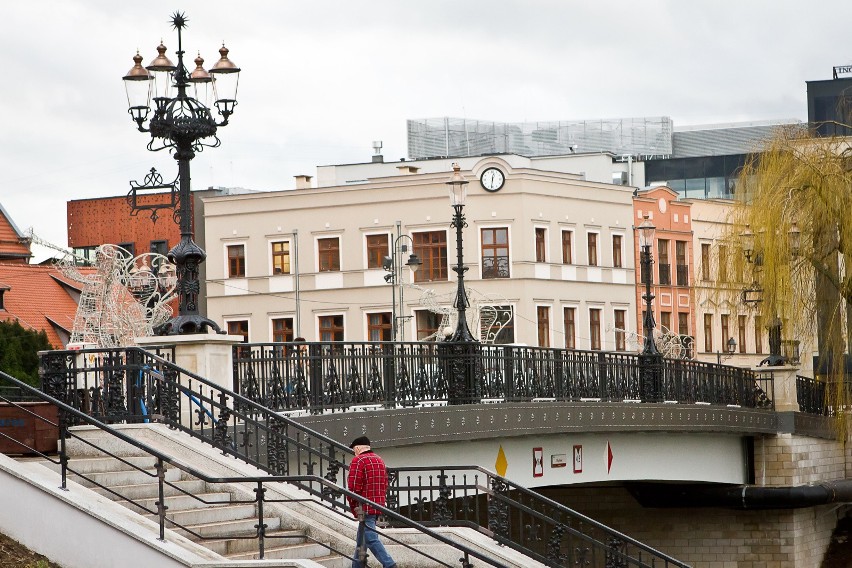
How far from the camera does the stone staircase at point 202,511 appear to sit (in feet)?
54.5

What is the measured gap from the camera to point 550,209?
65.4 meters

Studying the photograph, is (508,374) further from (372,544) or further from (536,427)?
(372,544)

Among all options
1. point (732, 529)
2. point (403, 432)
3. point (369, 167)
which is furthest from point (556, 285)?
point (403, 432)

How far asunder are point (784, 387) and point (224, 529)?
1075 inches

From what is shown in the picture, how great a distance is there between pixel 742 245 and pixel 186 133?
1744 cm

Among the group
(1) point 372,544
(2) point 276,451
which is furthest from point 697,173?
(1) point 372,544

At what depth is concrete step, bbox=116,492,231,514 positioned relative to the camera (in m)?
16.9

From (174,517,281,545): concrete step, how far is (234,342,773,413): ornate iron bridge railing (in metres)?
3.62

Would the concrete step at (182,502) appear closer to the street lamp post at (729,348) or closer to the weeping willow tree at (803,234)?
the weeping willow tree at (803,234)

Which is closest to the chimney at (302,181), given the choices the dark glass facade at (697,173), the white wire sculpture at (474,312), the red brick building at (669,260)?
the white wire sculpture at (474,312)

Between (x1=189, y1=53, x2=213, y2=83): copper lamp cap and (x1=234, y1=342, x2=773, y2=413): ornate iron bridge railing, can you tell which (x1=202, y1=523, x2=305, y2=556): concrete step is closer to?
(x1=234, y1=342, x2=773, y2=413): ornate iron bridge railing

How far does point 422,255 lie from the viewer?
65.4 m

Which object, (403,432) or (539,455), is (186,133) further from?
(539,455)

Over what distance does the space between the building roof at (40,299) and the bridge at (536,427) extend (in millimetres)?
24911
